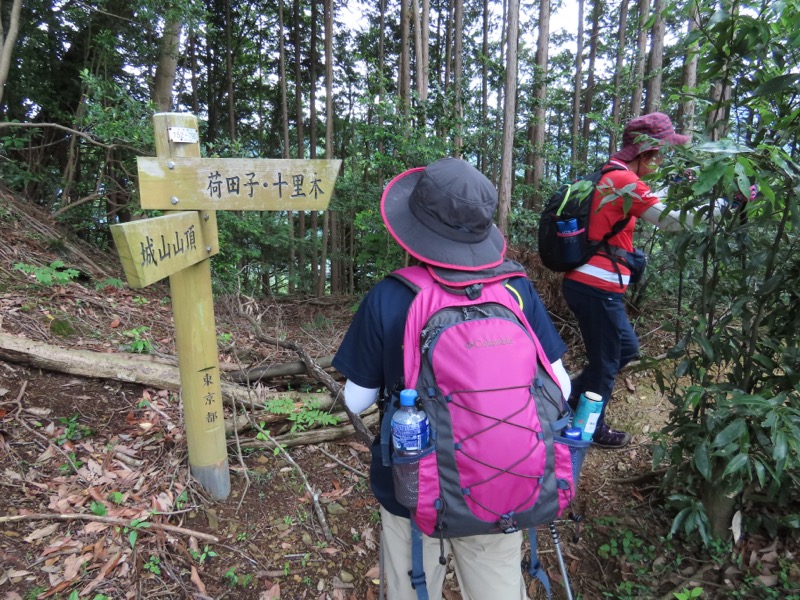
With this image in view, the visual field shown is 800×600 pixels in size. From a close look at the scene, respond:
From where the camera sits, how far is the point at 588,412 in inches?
71.0

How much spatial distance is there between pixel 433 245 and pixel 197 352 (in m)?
1.51

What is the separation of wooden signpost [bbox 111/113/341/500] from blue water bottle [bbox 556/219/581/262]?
1457mm

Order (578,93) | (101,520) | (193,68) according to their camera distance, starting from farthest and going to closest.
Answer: (578,93)
(193,68)
(101,520)

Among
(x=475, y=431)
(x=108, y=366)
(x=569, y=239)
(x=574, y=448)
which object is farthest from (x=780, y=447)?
(x=108, y=366)

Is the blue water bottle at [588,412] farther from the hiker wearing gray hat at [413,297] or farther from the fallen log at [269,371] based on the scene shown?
the fallen log at [269,371]

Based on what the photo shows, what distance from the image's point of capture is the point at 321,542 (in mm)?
2520

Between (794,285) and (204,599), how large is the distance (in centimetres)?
289

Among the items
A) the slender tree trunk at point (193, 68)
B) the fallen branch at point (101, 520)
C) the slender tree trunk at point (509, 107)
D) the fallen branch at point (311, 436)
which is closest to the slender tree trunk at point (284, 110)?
the slender tree trunk at point (193, 68)

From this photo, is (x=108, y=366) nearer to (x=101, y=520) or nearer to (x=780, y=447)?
(x=101, y=520)

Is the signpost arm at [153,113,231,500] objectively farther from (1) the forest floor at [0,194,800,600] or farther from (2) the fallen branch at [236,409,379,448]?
(2) the fallen branch at [236,409,379,448]

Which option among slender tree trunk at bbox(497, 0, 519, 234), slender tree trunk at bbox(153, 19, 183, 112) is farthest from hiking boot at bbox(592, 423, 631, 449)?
slender tree trunk at bbox(153, 19, 183, 112)

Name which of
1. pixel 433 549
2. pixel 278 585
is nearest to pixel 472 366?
pixel 433 549

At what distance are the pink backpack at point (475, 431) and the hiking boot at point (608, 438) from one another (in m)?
2.23

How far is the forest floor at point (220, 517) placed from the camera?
83.3 inches
